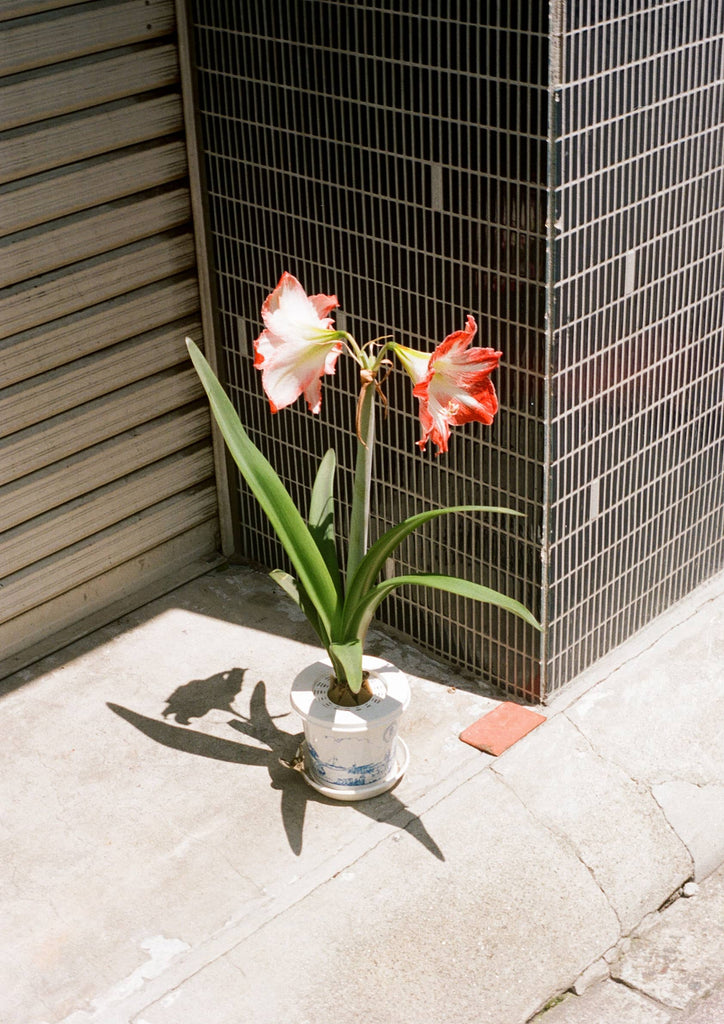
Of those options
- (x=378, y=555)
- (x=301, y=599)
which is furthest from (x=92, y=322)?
(x=378, y=555)

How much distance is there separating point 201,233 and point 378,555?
1.31m

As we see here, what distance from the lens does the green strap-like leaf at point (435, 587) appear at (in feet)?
10.2

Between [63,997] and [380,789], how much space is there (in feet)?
2.97

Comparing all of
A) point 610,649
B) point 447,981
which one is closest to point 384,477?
point 610,649

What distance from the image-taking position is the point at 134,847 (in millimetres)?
3291

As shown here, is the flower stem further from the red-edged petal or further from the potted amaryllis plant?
the red-edged petal

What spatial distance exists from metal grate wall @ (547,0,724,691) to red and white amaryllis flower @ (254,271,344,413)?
0.58 m

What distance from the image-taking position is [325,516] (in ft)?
11.5

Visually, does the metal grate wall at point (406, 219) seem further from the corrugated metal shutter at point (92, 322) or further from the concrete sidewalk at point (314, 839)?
the concrete sidewalk at point (314, 839)

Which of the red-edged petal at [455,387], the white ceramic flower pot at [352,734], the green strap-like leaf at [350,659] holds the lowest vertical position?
the white ceramic flower pot at [352,734]

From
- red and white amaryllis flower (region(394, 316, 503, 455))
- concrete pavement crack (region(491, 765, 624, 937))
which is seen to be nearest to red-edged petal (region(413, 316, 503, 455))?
red and white amaryllis flower (region(394, 316, 503, 455))

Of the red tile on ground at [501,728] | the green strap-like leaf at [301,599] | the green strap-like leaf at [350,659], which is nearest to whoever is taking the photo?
the green strap-like leaf at [350,659]

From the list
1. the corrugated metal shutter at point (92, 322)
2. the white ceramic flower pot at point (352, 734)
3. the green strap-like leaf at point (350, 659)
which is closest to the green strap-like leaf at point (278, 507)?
the green strap-like leaf at point (350, 659)

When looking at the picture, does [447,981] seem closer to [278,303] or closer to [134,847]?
[134,847]
